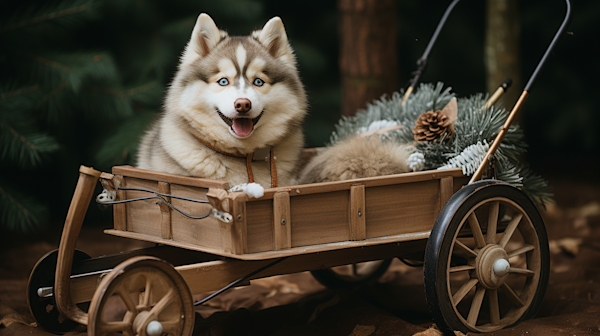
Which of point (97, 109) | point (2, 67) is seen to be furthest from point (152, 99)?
point (2, 67)

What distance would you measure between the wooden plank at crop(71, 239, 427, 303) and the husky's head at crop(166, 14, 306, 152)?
552 millimetres

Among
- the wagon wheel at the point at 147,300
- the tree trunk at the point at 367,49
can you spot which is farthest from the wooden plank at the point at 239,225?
the tree trunk at the point at 367,49

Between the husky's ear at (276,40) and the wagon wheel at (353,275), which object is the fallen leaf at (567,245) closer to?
the wagon wheel at (353,275)

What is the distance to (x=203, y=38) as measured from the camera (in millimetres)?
2471

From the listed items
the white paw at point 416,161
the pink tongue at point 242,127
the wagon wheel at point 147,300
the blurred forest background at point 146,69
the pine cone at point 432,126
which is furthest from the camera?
the blurred forest background at point 146,69

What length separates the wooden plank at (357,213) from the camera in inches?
89.0

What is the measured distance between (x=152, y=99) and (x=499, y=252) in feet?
9.65

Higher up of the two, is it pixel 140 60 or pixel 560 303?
pixel 140 60

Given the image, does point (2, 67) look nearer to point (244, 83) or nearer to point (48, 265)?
point (48, 265)

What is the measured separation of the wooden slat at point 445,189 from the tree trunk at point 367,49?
6.43ft

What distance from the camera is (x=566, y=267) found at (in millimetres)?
3578

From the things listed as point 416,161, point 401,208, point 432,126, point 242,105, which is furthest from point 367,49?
point 242,105

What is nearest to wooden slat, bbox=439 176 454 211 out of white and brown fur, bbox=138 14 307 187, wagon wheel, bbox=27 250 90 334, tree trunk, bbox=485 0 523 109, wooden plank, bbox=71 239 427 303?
wooden plank, bbox=71 239 427 303

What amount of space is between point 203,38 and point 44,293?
1346 mm
